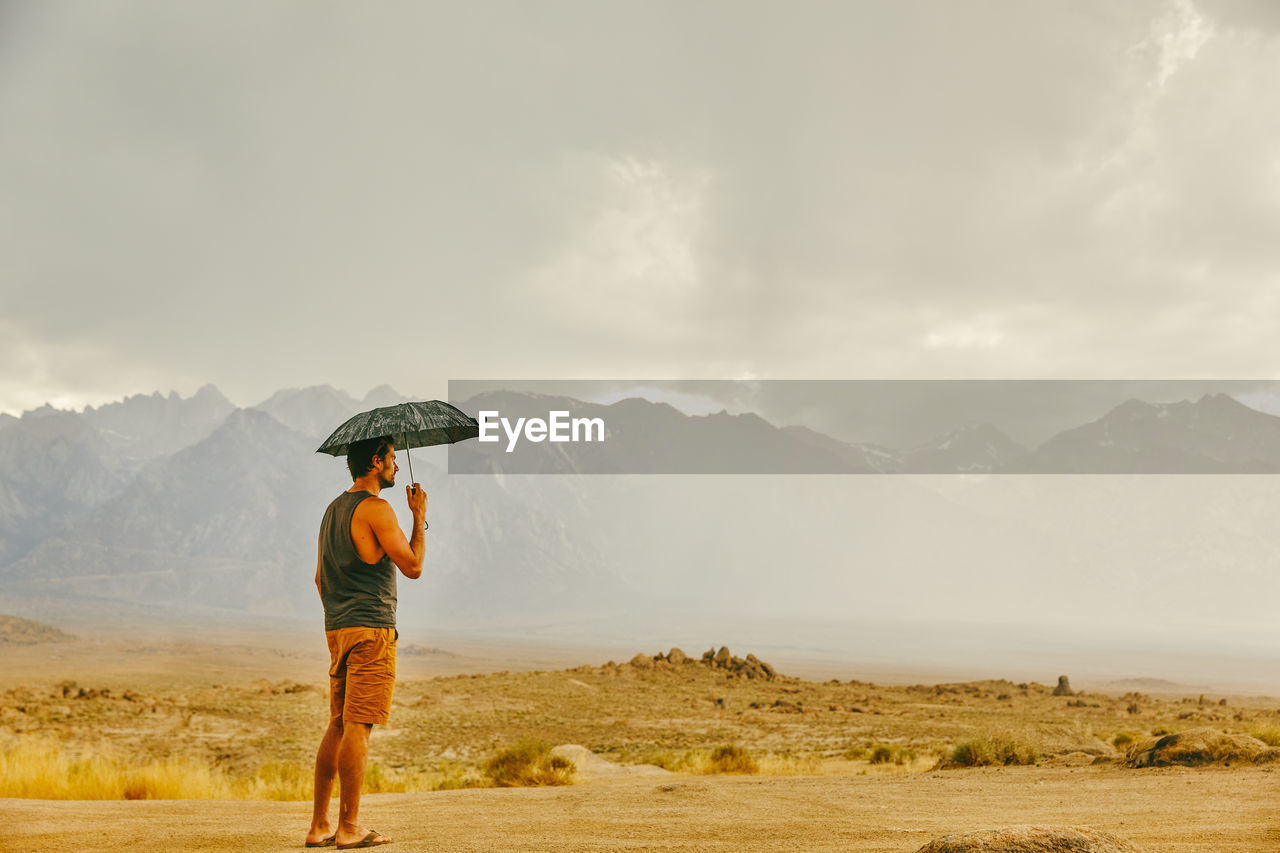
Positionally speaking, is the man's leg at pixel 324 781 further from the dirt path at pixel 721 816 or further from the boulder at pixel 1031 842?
the boulder at pixel 1031 842

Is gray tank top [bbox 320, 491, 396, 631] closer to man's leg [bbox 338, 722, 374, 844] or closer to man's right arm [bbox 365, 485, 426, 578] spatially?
man's right arm [bbox 365, 485, 426, 578]

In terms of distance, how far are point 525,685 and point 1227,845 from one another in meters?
36.5

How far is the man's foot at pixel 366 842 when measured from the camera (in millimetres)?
5930

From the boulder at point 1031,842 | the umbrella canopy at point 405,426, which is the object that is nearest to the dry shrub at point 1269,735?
the boulder at point 1031,842

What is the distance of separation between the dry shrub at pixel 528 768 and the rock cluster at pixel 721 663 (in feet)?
109

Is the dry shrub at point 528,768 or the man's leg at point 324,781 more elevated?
the man's leg at point 324,781

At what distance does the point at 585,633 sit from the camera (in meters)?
156

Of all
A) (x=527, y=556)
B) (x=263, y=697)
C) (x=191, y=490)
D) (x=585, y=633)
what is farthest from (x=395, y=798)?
(x=191, y=490)

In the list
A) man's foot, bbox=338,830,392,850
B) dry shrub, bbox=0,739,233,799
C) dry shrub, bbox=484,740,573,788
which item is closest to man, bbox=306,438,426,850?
man's foot, bbox=338,830,392,850

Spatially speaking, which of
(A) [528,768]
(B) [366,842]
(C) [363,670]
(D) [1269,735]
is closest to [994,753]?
(D) [1269,735]

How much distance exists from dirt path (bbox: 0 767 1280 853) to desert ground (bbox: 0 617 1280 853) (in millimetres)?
37

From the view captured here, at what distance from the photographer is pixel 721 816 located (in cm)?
777

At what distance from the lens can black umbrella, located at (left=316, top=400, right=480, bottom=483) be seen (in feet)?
21.6

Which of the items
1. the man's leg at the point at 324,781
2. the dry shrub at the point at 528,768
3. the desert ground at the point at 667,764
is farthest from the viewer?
the dry shrub at the point at 528,768
